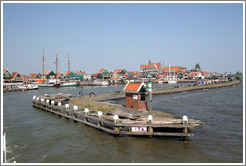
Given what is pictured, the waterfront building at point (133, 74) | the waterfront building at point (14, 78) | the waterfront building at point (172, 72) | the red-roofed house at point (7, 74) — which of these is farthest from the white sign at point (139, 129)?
the waterfront building at point (133, 74)

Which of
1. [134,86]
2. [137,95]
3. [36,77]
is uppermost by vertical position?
[36,77]

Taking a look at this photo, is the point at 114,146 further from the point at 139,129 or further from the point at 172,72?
the point at 172,72

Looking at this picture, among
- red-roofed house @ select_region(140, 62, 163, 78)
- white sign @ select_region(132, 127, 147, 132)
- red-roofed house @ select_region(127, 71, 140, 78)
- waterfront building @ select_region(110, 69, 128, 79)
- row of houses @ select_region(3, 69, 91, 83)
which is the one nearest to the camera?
white sign @ select_region(132, 127, 147, 132)

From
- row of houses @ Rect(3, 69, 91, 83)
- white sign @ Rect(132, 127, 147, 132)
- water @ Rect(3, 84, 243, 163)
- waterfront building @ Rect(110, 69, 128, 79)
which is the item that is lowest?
water @ Rect(3, 84, 243, 163)

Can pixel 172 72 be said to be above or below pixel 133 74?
above

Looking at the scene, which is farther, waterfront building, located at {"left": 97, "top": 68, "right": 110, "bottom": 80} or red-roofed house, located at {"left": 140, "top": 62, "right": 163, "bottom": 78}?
waterfront building, located at {"left": 97, "top": 68, "right": 110, "bottom": 80}

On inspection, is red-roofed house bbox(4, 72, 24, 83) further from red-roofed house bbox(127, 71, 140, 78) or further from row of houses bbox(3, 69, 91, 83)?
red-roofed house bbox(127, 71, 140, 78)

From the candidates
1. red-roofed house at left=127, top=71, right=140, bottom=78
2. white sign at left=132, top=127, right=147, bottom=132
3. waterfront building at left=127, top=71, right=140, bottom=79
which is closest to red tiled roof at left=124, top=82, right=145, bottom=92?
white sign at left=132, top=127, right=147, bottom=132

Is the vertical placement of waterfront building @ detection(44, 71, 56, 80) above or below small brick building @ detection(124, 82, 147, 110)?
above

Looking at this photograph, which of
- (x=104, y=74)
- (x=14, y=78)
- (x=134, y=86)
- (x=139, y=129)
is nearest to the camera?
(x=139, y=129)

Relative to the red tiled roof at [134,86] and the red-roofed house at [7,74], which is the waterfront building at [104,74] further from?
the red tiled roof at [134,86]

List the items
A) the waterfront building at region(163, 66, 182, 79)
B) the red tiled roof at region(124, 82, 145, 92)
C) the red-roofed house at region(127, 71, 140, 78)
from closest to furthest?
the red tiled roof at region(124, 82, 145, 92) → the waterfront building at region(163, 66, 182, 79) → the red-roofed house at region(127, 71, 140, 78)

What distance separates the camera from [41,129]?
21953 mm

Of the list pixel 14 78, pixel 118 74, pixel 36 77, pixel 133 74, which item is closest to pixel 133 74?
pixel 133 74
